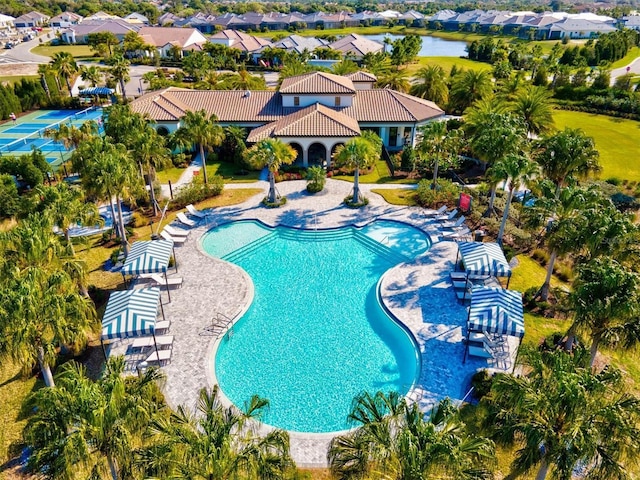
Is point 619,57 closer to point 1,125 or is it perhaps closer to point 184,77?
point 184,77

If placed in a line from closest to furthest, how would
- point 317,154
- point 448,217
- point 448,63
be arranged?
point 448,217 → point 317,154 → point 448,63

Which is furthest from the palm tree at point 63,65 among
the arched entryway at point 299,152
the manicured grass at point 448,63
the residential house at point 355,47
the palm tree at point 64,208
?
the manicured grass at point 448,63

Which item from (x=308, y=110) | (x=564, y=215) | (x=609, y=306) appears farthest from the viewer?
(x=308, y=110)

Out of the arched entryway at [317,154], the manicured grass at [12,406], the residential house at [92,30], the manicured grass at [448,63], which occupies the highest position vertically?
the residential house at [92,30]

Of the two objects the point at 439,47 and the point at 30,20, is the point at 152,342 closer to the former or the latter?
the point at 439,47

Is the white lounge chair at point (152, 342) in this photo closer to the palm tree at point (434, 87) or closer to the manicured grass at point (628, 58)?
the palm tree at point (434, 87)

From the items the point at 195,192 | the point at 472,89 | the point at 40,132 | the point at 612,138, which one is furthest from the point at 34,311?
the point at 612,138
